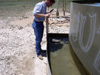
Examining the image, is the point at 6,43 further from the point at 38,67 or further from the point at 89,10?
the point at 89,10

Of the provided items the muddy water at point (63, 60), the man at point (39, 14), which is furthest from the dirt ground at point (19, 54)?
the man at point (39, 14)

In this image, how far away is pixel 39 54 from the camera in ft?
12.5

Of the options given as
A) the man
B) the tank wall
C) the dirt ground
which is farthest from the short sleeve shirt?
the dirt ground

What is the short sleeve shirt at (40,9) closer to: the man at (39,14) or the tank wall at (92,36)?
the man at (39,14)

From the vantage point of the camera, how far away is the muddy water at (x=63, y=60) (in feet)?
9.88

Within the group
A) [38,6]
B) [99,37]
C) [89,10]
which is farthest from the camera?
[38,6]

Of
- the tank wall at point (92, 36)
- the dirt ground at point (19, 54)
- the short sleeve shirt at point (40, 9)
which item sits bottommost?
the dirt ground at point (19, 54)

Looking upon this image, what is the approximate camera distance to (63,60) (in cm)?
342

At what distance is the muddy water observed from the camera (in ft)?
9.88

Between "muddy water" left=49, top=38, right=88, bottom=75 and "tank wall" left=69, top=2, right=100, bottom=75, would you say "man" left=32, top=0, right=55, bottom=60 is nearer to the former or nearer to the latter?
"muddy water" left=49, top=38, right=88, bottom=75

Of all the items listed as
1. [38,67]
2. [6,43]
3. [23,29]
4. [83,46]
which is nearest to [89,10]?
[83,46]

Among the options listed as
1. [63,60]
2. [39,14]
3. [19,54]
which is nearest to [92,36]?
[63,60]

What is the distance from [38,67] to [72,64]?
0.92m

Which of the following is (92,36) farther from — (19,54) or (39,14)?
(19,54)
